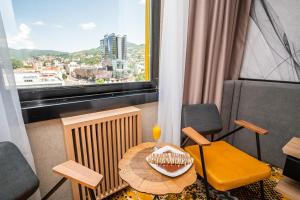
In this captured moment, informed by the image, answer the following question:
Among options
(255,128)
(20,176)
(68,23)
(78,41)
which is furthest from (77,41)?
(255,128)

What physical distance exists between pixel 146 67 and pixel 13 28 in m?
1.06

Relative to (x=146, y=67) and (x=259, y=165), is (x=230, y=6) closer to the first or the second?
(x=146, y=67)

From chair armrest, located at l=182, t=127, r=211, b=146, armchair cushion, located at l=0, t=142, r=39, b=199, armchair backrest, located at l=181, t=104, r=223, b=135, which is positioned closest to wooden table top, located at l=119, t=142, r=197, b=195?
chair armrest, located at l=182, t=127, r=211, b=146

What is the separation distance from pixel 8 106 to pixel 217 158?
143 centimetres

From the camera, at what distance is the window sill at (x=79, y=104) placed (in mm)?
1013

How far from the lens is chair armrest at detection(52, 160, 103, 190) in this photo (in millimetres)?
750

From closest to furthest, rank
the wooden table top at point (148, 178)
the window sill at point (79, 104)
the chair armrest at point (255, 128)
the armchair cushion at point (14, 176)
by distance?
the armchair cushion at point (14, 176)
the wooden table top at point (148, 178)
the window sill at point (79, 104)
the chair armrest at point (255, 128)

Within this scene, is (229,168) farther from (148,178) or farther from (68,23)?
(68,23)

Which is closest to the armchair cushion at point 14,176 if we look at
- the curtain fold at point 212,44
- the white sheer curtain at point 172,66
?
the white sheer curtain at point 172,66

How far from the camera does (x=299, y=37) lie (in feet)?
4.83

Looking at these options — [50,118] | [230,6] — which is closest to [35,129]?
[50,118]

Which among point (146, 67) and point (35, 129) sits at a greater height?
point (146, 67)

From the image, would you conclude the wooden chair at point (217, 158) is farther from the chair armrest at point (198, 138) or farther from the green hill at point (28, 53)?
the green hill at point (28, 53)

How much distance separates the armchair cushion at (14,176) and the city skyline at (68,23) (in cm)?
67
